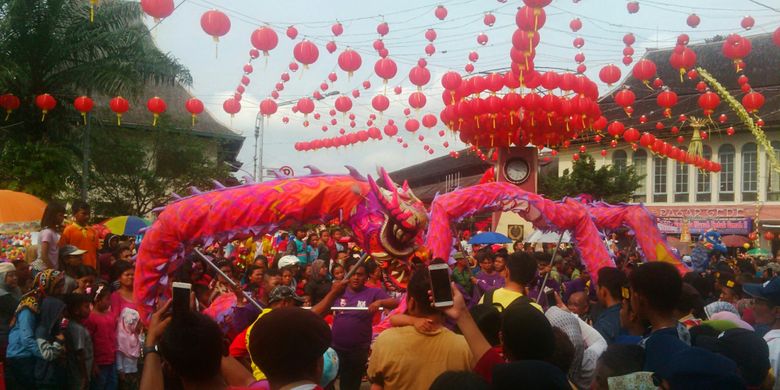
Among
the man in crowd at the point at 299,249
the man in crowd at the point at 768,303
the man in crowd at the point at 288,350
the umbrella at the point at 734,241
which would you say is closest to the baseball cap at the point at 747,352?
the man in crowd at the point at 768,303

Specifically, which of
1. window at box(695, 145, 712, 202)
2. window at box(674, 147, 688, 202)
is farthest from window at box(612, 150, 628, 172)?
window at box(695, 145, 712, 202)

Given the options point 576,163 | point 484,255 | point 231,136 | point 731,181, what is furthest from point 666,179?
point 484,255

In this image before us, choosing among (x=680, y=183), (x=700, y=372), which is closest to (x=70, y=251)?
(x=700, y=372)

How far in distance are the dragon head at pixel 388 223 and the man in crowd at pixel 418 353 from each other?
270 centimetres

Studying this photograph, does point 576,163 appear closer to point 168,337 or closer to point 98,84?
point 98,84

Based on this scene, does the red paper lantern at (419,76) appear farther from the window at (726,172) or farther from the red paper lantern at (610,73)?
the window at (726,172)

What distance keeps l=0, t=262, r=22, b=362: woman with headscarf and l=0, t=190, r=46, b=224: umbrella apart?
4427mm

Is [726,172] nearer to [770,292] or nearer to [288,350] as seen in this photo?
[770,292]

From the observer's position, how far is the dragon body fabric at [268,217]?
599 centimetres

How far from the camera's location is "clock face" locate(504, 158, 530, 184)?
22484mm

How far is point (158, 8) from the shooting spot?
8.01 meters

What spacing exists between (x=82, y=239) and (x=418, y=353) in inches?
234

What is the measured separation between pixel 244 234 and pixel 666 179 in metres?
26.4

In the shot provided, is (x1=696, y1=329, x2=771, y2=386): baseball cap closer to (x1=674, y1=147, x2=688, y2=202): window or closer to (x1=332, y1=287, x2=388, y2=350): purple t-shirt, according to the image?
(x1=332, y1=287, x2=388, y2=350): purple t-shirt
